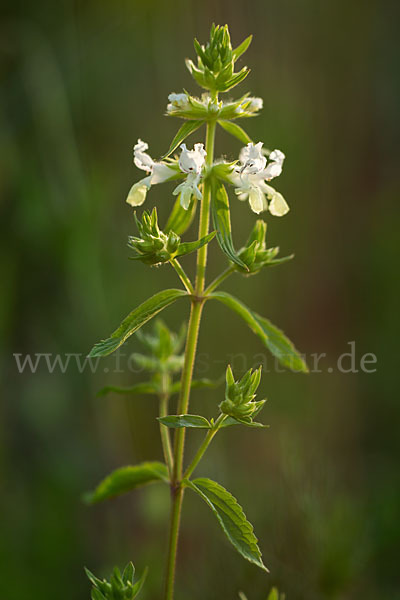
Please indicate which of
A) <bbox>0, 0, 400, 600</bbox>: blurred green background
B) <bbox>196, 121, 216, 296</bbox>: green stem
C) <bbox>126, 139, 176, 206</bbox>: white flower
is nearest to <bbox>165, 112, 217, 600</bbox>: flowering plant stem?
<bbox>196, 121, 216, 296</bbox>: green stem

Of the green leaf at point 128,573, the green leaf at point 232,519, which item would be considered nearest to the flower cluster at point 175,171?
the green leaf at point 232,519

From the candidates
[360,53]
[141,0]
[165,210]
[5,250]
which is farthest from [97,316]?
[360,53]

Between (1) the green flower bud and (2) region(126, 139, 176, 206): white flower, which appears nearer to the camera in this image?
(1) the green flower bud

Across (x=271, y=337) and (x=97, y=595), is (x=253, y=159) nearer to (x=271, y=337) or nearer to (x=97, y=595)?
(x=271, y=337)

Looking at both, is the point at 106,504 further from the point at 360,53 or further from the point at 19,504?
the point at 360,53

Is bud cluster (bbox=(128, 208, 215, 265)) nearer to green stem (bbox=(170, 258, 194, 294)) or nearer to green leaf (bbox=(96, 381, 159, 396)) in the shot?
green stem (bbox=(170, 258, 194, 294))

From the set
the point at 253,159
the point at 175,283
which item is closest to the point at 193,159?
the point at 253,159
